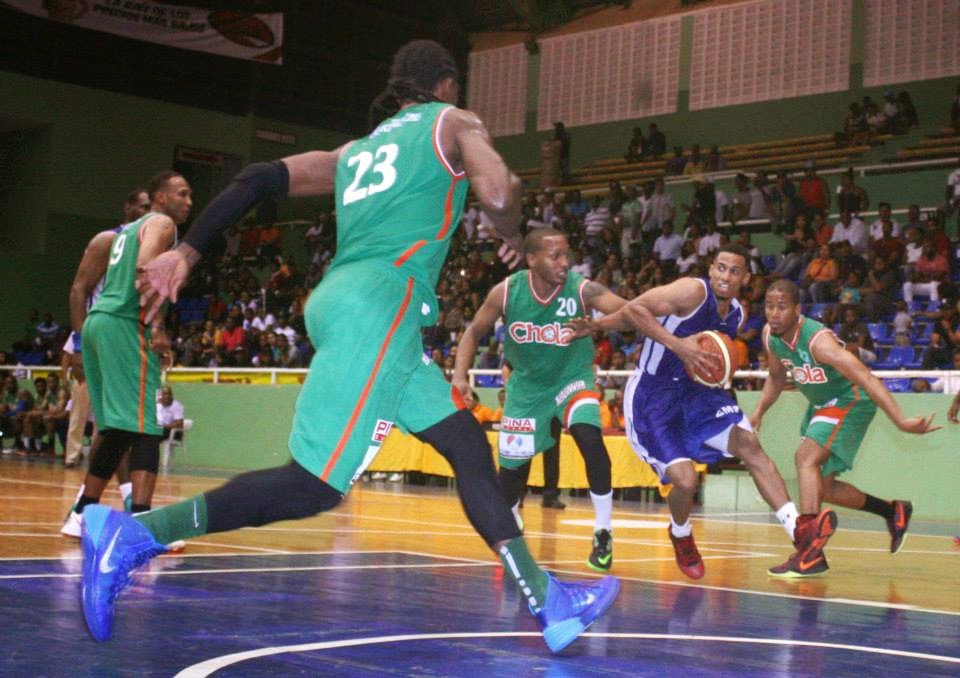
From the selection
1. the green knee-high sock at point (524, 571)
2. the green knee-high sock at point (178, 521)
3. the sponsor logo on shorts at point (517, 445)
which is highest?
the sponsor logo on shorts at point (517, 445)

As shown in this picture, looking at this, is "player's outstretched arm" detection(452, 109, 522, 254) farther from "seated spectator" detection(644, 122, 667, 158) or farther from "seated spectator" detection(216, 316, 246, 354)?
"seated spectator" detection(644, 122, 667, 158)

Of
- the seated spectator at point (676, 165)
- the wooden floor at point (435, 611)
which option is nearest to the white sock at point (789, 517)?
the wooden floor at point (435, 611)

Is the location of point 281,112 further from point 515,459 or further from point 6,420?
A: point 515,459

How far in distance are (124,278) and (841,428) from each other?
450 cm

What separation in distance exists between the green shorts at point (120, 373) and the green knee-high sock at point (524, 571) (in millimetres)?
3459

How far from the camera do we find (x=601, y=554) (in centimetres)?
695

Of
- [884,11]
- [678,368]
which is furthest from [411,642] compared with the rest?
[884,11]

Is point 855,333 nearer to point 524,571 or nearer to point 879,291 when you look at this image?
point 879,291

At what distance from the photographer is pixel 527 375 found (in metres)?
7.65

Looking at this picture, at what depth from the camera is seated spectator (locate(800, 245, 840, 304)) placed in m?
16.9

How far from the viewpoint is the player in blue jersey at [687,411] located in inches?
269

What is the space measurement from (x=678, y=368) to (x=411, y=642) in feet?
10.6

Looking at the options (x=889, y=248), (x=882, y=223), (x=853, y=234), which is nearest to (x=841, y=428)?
(x=889, y=248)

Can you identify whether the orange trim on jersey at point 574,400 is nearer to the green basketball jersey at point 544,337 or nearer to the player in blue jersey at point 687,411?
the green basketball jersey at point 544,337
